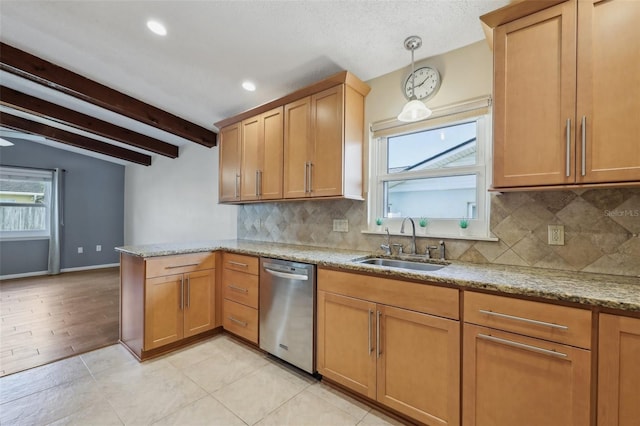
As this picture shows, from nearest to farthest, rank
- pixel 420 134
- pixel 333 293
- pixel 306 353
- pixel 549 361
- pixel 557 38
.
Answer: pixel 549 361 < pixel 557 38 < pixel 333 293 < pixel 306 353 < pixel 420 134

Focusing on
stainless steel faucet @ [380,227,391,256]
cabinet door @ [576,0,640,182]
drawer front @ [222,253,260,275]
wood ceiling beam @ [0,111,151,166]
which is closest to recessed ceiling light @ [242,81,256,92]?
drawer front @ [222,253,260,275]

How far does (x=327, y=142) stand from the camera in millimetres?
2338

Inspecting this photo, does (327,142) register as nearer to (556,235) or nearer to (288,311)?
(288,311)

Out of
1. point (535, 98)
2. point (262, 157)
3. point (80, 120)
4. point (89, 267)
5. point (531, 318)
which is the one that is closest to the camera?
point (531, 318)

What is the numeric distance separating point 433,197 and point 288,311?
145 centimetres

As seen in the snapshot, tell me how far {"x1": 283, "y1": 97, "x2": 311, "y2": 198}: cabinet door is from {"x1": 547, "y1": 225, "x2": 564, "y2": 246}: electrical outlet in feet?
5.68

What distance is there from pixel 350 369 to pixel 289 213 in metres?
1.72

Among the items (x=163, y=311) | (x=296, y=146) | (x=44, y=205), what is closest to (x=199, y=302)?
(x=163, y=311)

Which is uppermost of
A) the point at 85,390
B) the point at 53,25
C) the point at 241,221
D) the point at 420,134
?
the point at 53,25

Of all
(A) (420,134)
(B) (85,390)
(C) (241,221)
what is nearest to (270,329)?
(B) (85,390)

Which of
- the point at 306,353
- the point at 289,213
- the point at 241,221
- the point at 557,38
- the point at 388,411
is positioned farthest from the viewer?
the point at 241,221

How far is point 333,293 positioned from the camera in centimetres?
190

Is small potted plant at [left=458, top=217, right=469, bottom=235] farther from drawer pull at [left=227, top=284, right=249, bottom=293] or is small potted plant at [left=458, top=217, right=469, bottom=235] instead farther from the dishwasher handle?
drawer pull at [left=227, top=284, right=249, bottom=293]

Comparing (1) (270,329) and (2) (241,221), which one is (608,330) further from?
(2) (241,221)
